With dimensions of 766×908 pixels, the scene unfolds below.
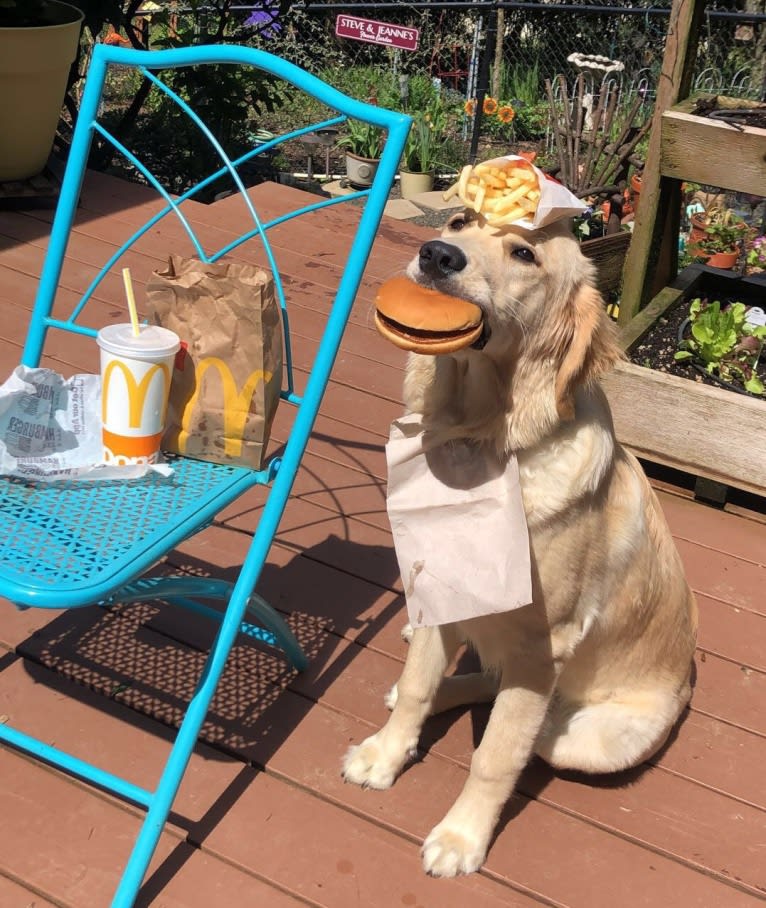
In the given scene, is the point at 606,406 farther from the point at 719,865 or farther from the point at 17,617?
the point at 17,617

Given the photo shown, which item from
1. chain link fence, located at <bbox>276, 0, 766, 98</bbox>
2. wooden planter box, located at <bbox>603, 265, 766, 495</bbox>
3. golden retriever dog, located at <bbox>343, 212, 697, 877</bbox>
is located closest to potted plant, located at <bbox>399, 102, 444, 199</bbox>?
chain link fence, located at <bbox>276, 0, 766, 98</bbox>

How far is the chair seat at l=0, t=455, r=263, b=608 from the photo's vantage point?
158 centimetres

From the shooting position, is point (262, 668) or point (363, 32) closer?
point (262, 668)

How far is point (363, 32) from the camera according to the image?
599cm

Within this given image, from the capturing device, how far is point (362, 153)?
716 centimetres

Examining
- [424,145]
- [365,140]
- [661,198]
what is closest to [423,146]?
[424,145]

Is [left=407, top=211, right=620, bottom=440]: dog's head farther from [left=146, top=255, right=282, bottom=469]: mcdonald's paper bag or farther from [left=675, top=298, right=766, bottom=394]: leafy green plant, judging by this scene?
[left=675, top=298, right=766, bottom=394]: leafy green plant

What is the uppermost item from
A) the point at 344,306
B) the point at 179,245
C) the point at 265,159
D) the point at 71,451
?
the point at 344,306

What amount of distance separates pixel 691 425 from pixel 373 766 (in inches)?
63.1

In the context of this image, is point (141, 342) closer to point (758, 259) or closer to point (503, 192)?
point (503, 192)

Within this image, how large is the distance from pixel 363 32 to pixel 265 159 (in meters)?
1.74

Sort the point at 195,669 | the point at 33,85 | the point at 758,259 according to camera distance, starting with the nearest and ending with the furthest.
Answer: the point at 195,669
the point at 33,85
the point at 758,259

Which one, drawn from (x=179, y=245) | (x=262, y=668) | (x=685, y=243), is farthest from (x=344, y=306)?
(x=685, y=243)

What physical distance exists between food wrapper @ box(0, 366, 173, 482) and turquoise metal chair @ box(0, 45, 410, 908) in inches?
1.0
